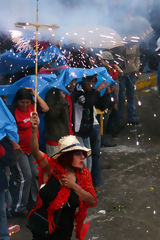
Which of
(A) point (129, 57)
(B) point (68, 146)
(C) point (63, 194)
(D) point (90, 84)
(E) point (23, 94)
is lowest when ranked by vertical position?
(C) point (63, 194)

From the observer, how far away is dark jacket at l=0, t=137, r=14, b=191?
4785mm

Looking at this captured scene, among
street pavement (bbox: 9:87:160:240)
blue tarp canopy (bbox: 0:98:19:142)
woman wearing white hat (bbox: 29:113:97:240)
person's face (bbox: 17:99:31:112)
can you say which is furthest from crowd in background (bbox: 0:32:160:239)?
woman wearing white hat (bbox: 29:113:97:240)

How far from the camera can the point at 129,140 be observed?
9172 mm

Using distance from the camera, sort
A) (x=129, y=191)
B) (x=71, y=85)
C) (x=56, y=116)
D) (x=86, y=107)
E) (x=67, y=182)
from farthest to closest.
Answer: (x=129, y=191), (x=86, y=107), (x=71, y=85), (x=56, y=116), (x=67, y=182)

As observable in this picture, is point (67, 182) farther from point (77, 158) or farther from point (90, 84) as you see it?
point (90, 84)

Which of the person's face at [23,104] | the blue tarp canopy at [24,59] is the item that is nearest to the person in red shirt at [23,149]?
the person's face at [23,104]

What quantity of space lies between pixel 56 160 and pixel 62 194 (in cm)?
33

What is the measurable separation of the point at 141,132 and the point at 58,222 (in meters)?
6.10

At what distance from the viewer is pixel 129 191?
6531 millimetres

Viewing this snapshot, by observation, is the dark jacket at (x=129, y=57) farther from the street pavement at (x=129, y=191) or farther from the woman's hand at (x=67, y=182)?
the woman's hand at (x=67, y=182)

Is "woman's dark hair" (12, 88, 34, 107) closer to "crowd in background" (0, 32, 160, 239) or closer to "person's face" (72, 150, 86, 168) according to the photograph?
"crowd in background" (0, 32, 160, 239)

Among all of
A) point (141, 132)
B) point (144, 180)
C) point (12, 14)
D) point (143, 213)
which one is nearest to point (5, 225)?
point (143, 213)

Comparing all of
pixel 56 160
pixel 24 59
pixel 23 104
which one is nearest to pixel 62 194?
pixel 56 160

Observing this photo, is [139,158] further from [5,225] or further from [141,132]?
[5,225]
